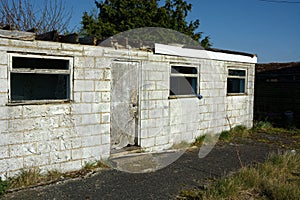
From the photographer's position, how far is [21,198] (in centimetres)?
468

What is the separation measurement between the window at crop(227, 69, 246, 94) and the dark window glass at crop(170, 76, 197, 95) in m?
2.24

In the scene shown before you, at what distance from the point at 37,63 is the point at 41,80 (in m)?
0.75

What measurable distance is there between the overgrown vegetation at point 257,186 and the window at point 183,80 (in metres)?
3.41

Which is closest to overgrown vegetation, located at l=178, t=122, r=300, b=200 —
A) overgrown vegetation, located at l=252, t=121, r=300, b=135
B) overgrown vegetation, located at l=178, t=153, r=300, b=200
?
overgrown vegetation, located at l=178, t=153, r=300, b=200

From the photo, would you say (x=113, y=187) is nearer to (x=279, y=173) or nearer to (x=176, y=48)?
(x=279, y=173)

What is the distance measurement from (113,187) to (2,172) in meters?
1.98

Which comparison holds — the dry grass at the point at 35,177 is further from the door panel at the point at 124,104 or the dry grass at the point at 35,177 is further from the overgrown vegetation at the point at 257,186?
the overgrown vegetation at the point at 257,186

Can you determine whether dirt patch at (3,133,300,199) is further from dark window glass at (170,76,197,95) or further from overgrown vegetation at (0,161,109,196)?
dark window glass at (170,76,197,95)

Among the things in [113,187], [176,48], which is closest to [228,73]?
[176,48]

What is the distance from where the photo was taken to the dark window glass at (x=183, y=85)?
8.60 meters

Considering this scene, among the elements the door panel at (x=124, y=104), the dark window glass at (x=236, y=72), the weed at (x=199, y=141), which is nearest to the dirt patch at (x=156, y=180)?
the weed at (x=199, y=141)

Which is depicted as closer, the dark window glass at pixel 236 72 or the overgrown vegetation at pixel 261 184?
the overgrown vegetation at pixel 261 184

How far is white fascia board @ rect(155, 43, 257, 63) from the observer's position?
→ 789 cm

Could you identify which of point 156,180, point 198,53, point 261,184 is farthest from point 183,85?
point 261,184
